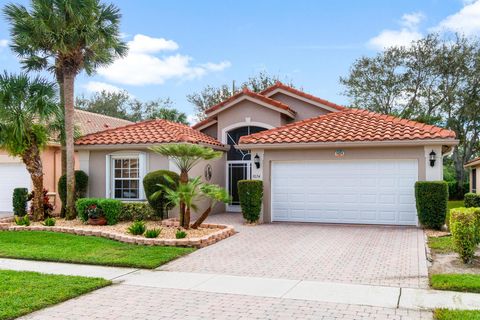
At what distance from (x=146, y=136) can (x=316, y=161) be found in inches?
263

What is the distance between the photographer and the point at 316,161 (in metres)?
16.0

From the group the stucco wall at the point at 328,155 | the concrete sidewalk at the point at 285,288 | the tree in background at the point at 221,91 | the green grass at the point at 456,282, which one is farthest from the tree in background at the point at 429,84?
the concrete sidewalk at the point at 285,288

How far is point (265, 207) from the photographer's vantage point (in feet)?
53.8

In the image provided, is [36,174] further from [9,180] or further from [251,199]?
[251,199]

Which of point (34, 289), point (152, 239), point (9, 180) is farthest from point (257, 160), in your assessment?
point (9, 180)

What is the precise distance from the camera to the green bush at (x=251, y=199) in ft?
51.9

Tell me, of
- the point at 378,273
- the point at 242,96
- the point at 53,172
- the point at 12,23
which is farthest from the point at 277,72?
the point at 378,273

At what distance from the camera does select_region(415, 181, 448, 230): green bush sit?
1384cm

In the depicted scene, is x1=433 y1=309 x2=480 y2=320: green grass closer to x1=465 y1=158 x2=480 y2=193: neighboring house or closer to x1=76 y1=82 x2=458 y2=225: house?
x1=76 y1=82 x2=458 y2=225: house

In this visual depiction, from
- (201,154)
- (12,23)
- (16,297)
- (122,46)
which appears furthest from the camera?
(122,46)

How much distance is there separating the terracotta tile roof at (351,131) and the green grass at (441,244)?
3.45 metres

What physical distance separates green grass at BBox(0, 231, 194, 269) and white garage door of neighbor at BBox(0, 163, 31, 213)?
7.75 m

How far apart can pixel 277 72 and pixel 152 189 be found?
92.2 ft

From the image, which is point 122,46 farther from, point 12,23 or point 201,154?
point 201,154
